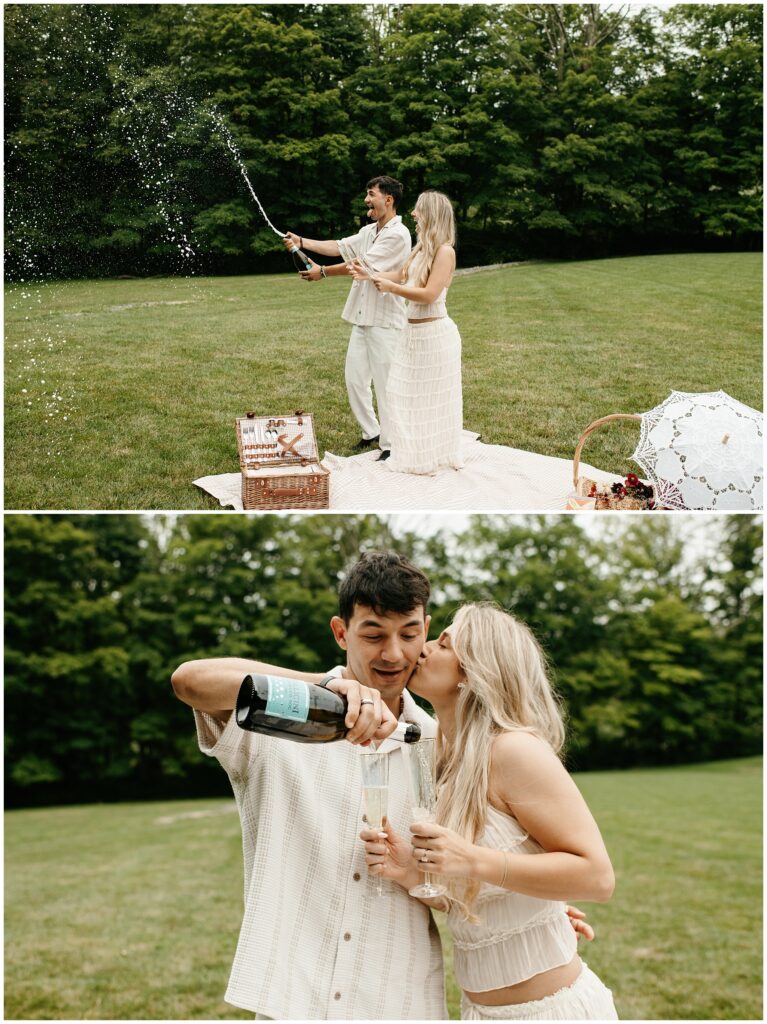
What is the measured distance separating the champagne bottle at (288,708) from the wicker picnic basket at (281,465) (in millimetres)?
4008

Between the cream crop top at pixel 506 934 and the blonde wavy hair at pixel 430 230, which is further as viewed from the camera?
the blonde wavy hair at pixel 430 230

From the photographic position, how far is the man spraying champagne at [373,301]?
672 cm

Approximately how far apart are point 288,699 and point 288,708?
0.07 ft

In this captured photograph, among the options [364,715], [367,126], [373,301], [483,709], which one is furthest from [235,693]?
[367,126]

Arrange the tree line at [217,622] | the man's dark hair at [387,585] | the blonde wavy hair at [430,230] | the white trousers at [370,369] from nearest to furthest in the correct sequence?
the man's dark hair at [387,585], the blonde wavy hair at [430,230], the white trousers at [370,369], the tree line at [217,622]

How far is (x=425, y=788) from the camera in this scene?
7.45 ft

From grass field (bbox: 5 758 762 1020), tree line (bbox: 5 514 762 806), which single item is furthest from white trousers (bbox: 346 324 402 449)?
tree line (bbox: 5 514 762 806)

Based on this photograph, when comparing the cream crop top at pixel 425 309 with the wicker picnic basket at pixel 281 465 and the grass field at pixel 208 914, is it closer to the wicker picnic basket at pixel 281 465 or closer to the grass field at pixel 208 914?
the wicker picnic basket at pixel 281 465

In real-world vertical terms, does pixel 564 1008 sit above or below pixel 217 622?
above

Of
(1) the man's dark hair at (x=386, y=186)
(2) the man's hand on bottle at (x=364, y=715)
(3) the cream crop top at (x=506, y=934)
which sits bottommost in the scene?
(3) the cream crop top at (x=506, y=934)

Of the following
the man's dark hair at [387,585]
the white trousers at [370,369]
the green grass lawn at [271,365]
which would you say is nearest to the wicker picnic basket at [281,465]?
the green grass lawn at [271,365]

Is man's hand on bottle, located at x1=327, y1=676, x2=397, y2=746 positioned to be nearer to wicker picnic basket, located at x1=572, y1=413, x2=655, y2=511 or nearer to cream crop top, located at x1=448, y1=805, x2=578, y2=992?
cream crop top, located at x1=448, y1=805, x2=578, y2=992

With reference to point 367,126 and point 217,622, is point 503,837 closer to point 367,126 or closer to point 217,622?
point 217,622

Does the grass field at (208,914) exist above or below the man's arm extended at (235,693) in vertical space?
below
